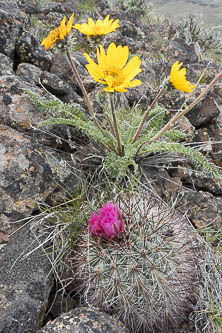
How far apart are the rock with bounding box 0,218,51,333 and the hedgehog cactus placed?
0.95ft

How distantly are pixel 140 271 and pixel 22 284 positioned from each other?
2.55ft

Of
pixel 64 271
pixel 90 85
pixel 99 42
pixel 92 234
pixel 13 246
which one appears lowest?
pixel 64 271

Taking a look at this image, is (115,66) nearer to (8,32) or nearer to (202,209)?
(202,209)

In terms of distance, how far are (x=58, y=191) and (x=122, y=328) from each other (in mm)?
1258

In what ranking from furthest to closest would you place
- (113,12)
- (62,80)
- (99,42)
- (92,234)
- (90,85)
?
(113,12), (90,85), (62,80), (99,42), (92,234)

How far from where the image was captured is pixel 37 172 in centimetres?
244

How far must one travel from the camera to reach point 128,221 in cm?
180

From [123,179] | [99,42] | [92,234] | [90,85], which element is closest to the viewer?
[92,234]

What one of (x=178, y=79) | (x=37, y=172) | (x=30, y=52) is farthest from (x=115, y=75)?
(x=30, y=52)

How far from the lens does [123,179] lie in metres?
2.81

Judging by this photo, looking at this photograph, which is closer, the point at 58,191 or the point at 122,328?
the point at 122,328

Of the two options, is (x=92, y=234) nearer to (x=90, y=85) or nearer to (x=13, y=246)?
(x=13, y=246)

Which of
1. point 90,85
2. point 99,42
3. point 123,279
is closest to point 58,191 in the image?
point 123,279

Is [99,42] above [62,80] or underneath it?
above
